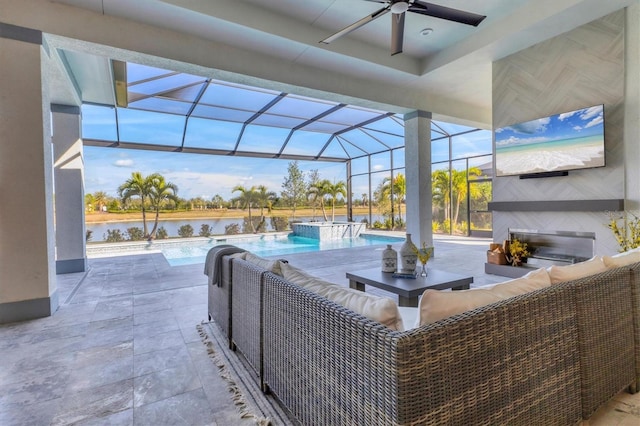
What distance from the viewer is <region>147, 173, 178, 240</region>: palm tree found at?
11.0 metres

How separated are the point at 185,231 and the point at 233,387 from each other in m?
10.9

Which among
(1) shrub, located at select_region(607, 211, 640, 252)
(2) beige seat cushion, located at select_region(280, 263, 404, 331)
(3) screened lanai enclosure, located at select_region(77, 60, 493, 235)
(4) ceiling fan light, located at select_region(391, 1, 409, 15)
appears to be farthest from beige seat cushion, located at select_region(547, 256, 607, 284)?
(3) screened lanai enclosure, located at select_region(77, 60, 493, 235)

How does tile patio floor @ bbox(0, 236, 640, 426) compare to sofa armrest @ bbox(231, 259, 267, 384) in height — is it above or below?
below

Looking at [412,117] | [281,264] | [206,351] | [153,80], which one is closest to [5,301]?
[206,351]

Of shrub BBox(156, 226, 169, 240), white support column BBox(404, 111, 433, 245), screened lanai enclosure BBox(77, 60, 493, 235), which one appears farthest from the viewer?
shrub BBox(156, 226, 169, 240)

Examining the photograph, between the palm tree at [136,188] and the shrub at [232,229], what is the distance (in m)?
3.04

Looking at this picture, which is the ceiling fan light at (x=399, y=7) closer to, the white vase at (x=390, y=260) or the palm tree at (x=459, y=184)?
the white vase at (x=390, y=260)

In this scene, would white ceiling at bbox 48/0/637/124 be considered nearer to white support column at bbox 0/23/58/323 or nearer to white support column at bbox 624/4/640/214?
white support column at bbox 624/4/640/214

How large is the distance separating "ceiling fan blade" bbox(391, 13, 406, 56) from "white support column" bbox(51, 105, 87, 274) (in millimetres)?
5697

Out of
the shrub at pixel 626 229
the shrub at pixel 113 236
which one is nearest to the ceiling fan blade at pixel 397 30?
the shrub at pixel 626 229

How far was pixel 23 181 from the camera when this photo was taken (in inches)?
133

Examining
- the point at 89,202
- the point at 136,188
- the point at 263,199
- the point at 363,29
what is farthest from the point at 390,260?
the point at 89,202

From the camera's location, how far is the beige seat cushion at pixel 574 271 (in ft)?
5.59

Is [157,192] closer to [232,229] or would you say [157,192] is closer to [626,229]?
[232,229]
